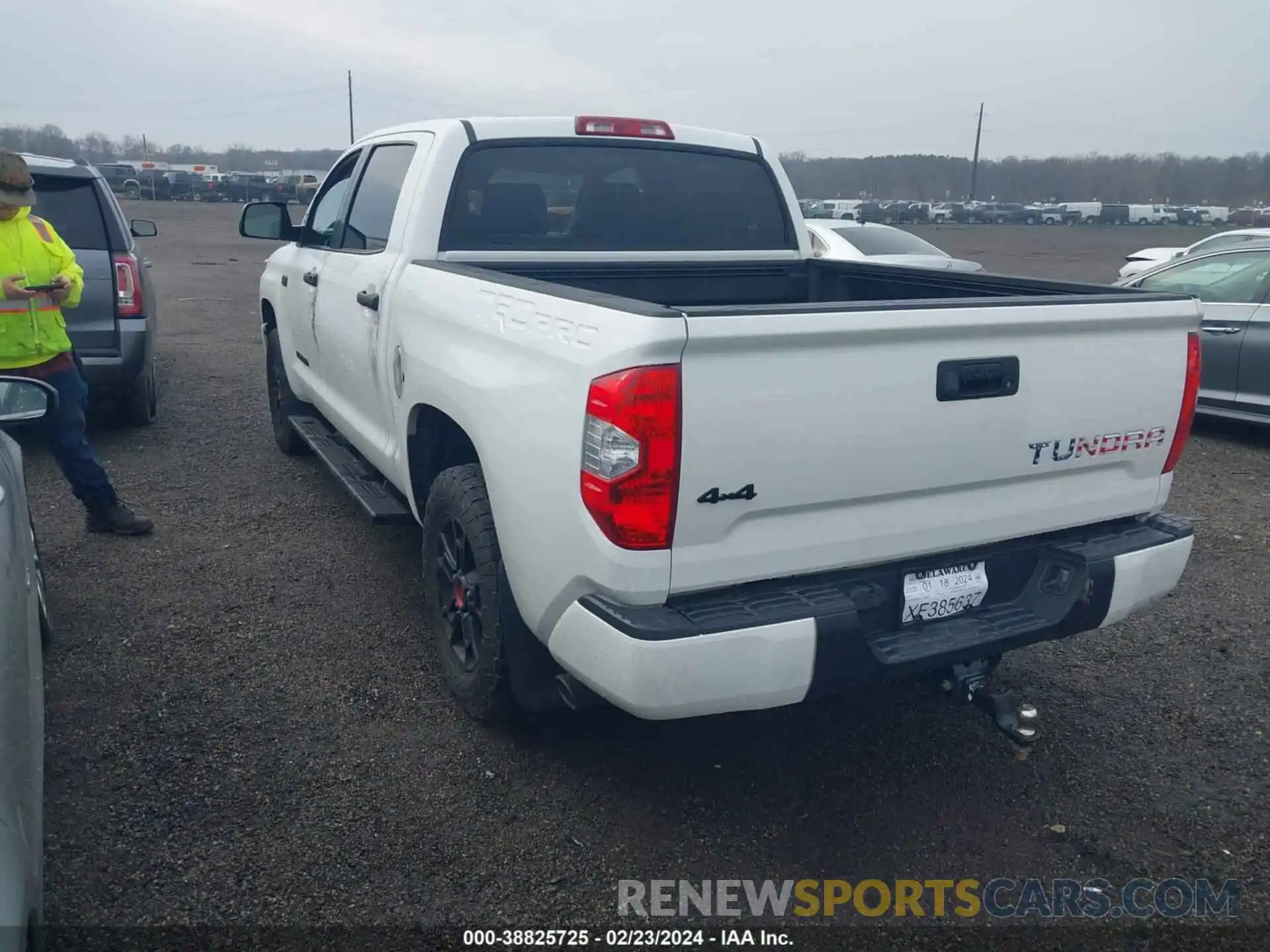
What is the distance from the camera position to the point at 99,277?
267 inches

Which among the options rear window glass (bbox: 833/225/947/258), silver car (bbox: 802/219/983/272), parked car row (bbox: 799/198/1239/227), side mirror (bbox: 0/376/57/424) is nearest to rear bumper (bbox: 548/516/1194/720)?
side mirror (bbox: 0/376/57/424)

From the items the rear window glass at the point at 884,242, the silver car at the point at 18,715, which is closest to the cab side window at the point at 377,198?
the silver car at the point at 18,715

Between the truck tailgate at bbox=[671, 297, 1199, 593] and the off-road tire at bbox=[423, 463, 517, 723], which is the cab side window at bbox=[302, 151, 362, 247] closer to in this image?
the off-road tire at bbox=[423, 463, 517, 723]

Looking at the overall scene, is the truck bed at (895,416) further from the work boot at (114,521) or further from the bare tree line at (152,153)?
the bare tree line at (152,153)

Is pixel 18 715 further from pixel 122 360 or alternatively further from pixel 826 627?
pixel 122 360

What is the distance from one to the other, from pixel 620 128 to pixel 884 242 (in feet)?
24.6

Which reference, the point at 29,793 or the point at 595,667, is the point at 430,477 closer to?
the point at 595,667

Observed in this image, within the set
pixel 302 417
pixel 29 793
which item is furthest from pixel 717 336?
pixel 302 417

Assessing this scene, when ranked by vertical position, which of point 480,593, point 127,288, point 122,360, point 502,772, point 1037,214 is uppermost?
point 1037,214

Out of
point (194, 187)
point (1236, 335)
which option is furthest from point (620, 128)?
point (194, 187)

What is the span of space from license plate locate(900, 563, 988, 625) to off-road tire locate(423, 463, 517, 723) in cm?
115

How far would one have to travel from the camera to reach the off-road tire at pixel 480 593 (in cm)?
315

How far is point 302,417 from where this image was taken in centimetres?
Answer: 597

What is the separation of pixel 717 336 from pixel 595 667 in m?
0.89
